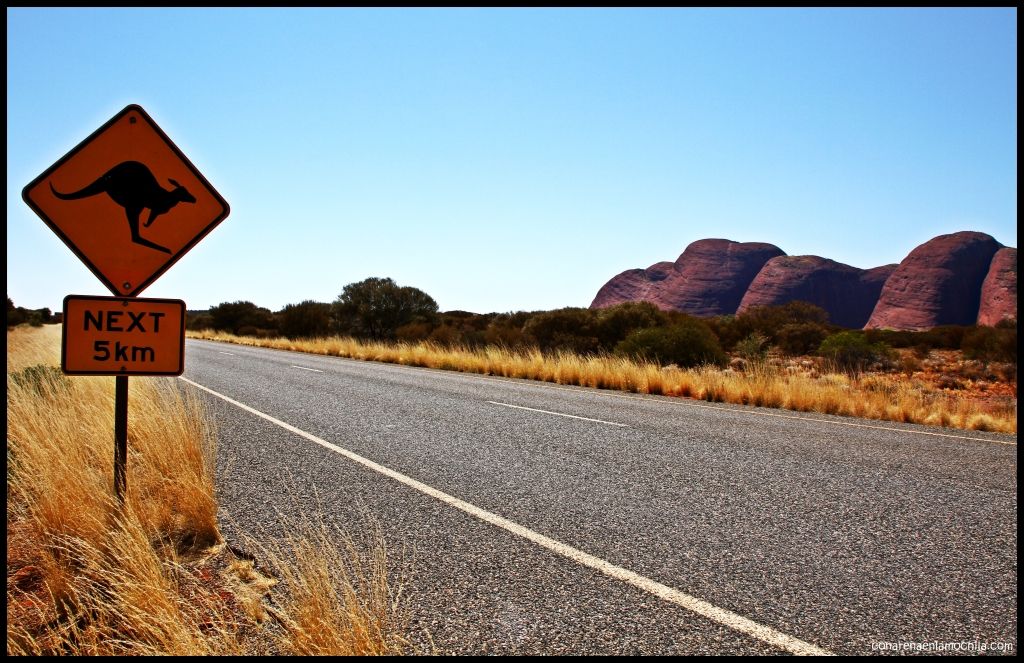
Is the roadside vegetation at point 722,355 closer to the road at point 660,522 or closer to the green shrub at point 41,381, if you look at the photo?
the road at point 660,522

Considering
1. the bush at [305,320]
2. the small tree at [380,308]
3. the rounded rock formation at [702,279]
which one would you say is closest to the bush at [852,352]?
the small tree at [380,308]

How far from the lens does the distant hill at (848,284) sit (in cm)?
9150

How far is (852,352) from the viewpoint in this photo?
24.3 m

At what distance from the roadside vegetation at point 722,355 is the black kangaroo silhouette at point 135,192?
36.8 ft

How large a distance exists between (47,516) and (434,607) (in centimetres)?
279

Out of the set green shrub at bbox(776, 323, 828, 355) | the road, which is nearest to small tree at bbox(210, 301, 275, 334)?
green shrub at bbox(776, 323, 828, 355)

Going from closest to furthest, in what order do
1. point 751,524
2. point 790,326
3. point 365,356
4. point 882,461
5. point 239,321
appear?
1. point 751,524
2. point 882,461
3. point 365,356
4. point 790,326
5. point 239,321

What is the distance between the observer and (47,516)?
3955 millimetres

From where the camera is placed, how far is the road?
9.50 ft

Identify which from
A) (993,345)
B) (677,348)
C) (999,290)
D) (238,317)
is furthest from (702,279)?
(677,348)

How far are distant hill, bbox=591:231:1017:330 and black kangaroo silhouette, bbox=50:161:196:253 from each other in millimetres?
83688

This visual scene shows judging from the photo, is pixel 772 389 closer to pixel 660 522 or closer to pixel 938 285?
pixel 660 522

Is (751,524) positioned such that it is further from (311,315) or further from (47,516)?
(311,315)

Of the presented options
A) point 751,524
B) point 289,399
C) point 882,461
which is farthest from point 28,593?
point 289,399
